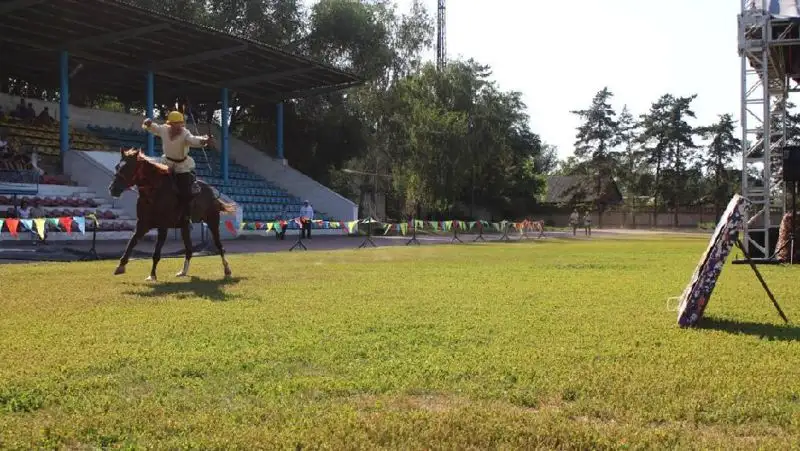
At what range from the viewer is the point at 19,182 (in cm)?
2284

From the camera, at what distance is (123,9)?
23469 millimetres

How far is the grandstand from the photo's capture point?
23625 millimetres

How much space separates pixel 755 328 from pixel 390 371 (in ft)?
12.9

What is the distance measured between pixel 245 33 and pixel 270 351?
3686 cm

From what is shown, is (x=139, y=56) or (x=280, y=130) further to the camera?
(x=280, y=130)

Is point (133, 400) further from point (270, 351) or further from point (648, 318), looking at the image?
point (648, 318)

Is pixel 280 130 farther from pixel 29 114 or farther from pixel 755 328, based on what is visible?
pixel 755 328

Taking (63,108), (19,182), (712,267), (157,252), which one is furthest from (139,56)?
(712,267)

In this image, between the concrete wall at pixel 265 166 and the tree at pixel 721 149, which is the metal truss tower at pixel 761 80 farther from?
the tree at pixel 721 149

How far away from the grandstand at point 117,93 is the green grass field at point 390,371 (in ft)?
50.8

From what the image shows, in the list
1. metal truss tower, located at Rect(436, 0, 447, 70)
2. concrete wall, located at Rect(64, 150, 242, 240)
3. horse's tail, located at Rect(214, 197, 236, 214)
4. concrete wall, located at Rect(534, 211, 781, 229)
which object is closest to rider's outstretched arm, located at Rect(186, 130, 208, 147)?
horse's tail, located at Rect(214, 197, 236, 214)

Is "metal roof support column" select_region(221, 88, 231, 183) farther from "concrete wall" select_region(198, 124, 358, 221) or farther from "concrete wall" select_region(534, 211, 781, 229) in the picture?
"concrete wall" select_region(534, 211, 781, 229)

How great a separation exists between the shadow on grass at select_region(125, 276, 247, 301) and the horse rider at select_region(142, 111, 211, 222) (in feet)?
4.70

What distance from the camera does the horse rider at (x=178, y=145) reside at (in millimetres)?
10680
